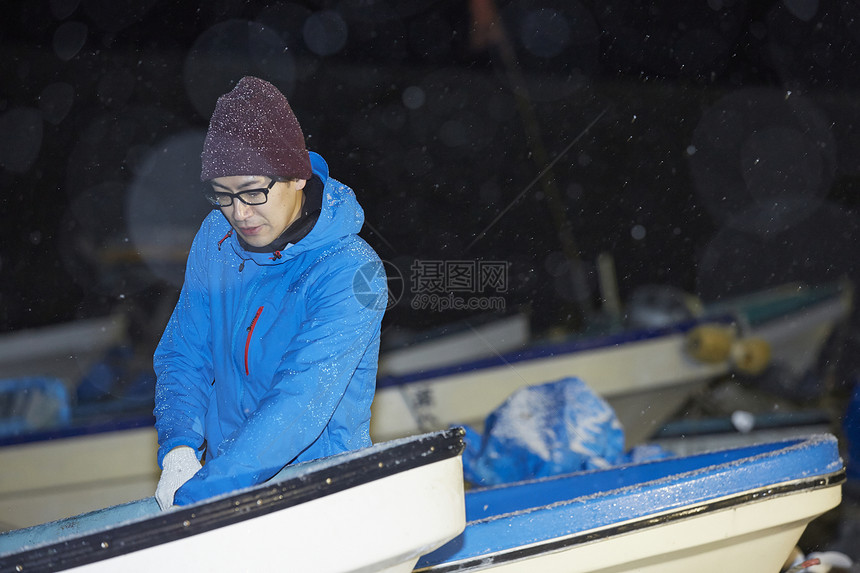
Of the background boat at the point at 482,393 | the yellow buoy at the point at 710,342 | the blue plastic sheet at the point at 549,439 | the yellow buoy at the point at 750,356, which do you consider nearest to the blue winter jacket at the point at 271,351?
the blue plastic sheet at the point at 549,439

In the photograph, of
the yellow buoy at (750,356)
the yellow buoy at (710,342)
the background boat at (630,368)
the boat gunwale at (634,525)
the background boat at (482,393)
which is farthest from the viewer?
the yellow buoy at (750,356)

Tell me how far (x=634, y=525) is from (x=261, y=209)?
1126 millimetres

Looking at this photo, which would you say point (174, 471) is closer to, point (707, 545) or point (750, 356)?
point (707, 545)

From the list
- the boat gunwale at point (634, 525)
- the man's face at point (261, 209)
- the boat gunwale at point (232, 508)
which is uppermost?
the man's face at point (261, 209)

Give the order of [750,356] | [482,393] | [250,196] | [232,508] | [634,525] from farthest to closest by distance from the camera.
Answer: [750,356] → [482,393] → [634,525] → [250,196] → [232,508]

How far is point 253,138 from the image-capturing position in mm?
1150

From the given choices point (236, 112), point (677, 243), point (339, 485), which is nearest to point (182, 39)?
point (236, 112)

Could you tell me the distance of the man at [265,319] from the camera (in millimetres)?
1135

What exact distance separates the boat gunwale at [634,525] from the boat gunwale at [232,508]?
486mm

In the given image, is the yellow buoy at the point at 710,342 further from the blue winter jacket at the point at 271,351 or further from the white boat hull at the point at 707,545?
the blue winter jacket at the point at 271,351

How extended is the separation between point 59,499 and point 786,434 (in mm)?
3710

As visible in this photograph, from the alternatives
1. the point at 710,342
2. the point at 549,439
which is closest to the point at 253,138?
the point at 549,439

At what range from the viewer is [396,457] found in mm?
1136

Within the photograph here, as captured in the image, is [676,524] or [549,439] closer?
[676,524]
